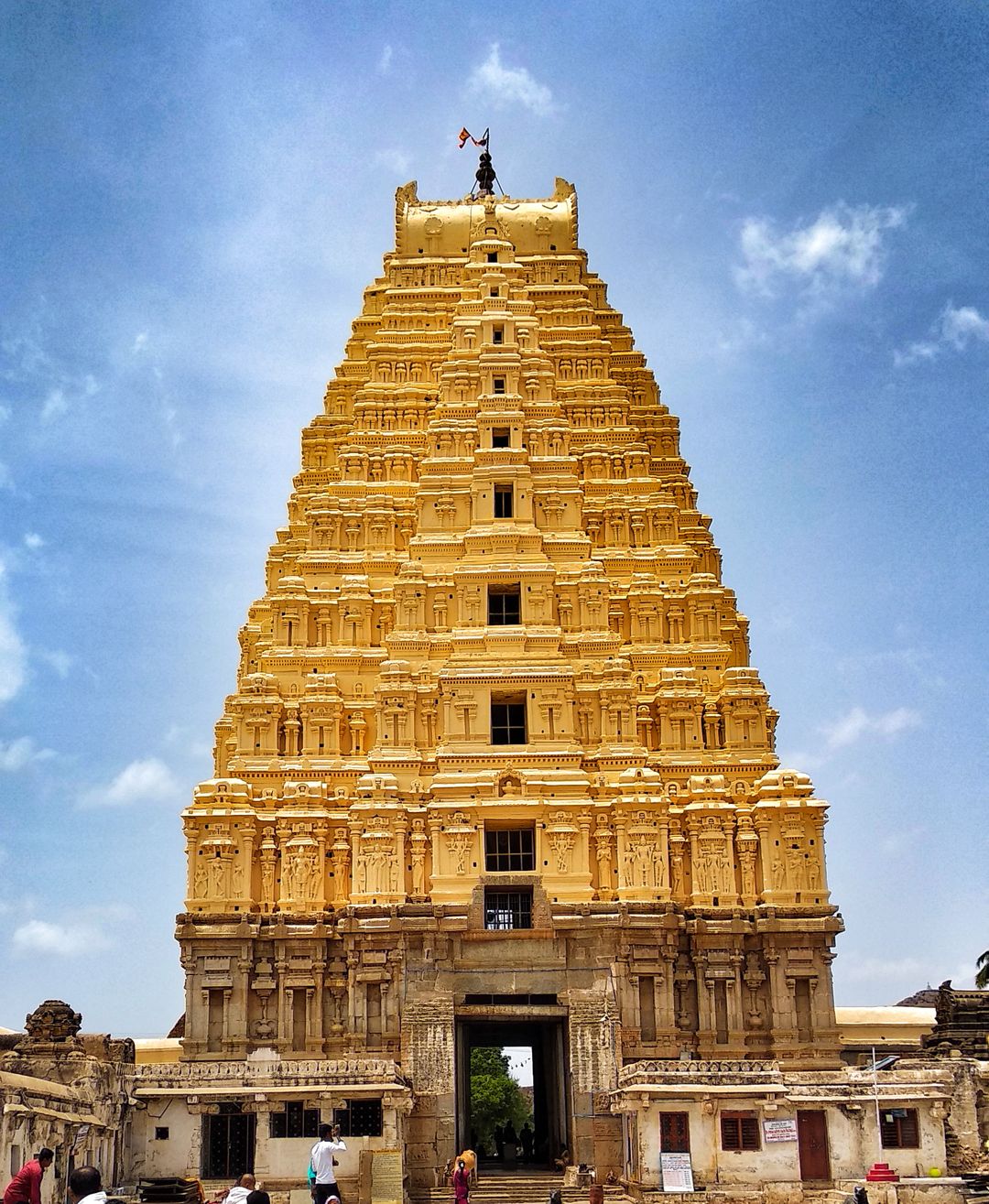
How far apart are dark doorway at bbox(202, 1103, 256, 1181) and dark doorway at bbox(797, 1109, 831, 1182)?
36.8 ft

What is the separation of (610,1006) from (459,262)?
30.2 meters

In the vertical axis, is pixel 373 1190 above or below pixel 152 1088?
below

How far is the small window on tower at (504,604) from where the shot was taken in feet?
153

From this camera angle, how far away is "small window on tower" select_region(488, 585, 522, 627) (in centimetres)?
4675

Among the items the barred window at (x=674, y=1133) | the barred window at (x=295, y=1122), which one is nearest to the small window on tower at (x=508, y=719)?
the barred window at (x=295, y=1122)

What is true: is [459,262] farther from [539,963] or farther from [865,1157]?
[865,1157]

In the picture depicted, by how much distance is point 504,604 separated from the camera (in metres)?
47.1

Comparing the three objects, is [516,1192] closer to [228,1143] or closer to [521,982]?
[521,982]

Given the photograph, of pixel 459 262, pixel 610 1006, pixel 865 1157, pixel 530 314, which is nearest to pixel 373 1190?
pixel 610 1006

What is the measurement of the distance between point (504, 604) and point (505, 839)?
7330 mm

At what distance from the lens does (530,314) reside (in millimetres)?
53594

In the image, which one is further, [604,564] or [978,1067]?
[604,564]

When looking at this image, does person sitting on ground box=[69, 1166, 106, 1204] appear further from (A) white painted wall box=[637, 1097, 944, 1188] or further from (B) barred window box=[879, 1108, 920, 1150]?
(B) barred window box=[879, 1108, 920, 1150]

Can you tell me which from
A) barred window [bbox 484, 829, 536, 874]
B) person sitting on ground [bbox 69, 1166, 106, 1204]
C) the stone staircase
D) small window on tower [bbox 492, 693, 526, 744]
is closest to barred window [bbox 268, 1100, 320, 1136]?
the stone staircase
